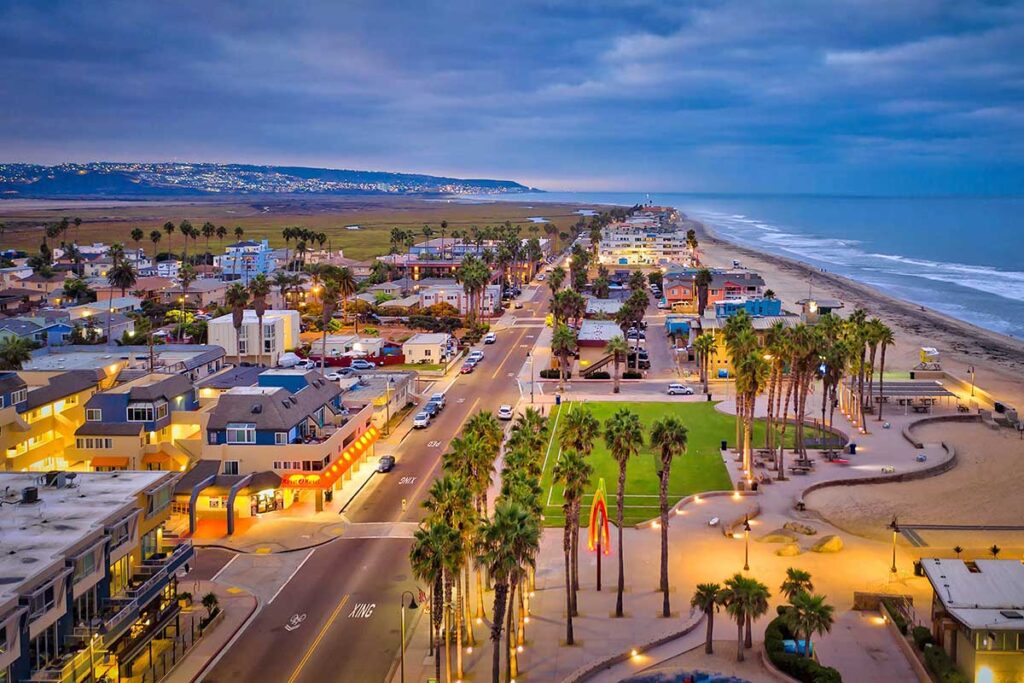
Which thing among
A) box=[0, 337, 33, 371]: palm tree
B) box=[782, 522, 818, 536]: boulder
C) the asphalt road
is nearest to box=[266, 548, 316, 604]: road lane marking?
the asphalt road

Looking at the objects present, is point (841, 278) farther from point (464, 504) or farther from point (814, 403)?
point (464, 504)

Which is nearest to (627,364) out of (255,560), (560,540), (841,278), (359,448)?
(359,448)

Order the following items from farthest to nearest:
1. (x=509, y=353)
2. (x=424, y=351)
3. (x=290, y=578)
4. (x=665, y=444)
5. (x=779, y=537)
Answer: (x=509, y=353) < (x=424, y=351) < (x=779, y=537) < (x=290, y=578) < (x=665, y=444)

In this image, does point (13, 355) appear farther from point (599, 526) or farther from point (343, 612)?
point (599, 526)

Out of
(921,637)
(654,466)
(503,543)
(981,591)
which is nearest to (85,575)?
(503,543)

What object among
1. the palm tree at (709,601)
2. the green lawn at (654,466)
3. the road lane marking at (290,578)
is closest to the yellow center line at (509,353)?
the green lawn at (654,466)

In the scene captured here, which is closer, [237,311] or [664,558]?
[664,558]
